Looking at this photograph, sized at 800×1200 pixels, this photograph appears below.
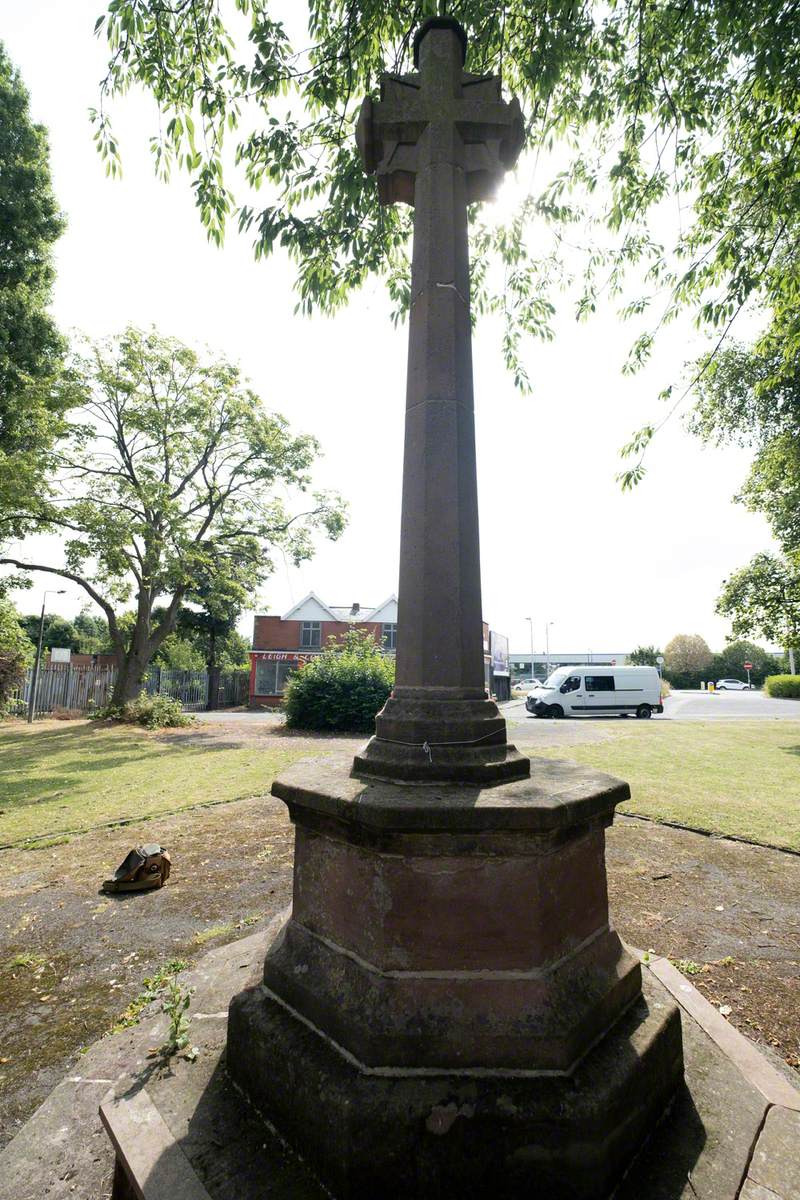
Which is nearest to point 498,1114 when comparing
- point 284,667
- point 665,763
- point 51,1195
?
point 51,1195

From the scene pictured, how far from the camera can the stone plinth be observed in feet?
4.72

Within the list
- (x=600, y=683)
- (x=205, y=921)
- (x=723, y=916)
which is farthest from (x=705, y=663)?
(x=205, y=921)

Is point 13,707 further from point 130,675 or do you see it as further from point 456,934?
point 456,934

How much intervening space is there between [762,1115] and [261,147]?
5674 millimetres

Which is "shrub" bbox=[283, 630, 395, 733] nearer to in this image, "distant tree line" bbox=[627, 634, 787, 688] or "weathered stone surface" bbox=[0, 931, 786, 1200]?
"weathered stone surface" bbox=[0, 931, 786, 1200]

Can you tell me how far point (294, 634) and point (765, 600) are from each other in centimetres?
2730

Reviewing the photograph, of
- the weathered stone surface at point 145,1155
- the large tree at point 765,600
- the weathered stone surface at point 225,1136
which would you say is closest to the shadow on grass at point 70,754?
the weathered stone surface at point 225,1136

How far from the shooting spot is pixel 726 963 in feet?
9.89

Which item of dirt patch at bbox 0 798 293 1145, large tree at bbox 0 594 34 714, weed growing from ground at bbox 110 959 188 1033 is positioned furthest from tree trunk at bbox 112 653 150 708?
weed growing from ground at bbox 110 959 188 1033

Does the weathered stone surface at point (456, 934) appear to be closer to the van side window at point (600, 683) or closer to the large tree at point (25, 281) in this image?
the large tree at point (25, 281)

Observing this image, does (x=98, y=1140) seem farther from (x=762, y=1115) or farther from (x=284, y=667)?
(x=284, y=667)

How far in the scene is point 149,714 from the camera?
16.5m

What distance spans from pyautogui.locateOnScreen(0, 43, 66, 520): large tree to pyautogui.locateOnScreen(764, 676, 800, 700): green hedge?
48.6 metres

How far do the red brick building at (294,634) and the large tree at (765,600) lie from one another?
835 inches
